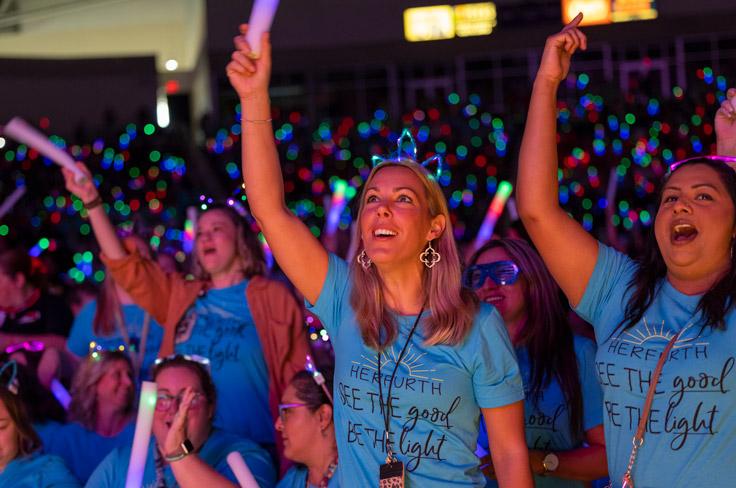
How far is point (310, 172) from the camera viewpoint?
44.6 ft

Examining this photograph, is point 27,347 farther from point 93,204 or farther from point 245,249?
point 245,249

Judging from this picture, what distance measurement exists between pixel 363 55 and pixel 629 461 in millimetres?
18059

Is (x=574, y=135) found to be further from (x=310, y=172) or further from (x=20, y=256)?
(x=20, y=256)

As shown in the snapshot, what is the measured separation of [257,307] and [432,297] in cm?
169

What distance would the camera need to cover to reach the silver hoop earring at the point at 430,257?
10.4ft

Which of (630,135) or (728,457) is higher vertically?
(630,135)

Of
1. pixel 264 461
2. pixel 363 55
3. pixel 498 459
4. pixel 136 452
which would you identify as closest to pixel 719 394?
pixel 498 459

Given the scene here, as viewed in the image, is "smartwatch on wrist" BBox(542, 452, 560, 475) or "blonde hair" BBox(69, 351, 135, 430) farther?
"blonde hair" BBox(69, 351, 135, 430)

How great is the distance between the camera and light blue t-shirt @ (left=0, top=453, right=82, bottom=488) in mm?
4273

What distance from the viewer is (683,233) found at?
9.77 feet

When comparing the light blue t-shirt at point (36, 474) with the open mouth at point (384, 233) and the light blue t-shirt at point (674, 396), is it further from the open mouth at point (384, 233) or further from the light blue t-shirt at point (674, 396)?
the light blue t-shirt at point (674, 396)

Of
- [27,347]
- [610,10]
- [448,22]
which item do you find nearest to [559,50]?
[27,347]

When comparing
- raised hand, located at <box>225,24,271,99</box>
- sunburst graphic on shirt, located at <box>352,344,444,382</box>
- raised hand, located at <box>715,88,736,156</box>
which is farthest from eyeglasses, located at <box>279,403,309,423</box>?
raised hand, located at <box>715,88,736,156</box>

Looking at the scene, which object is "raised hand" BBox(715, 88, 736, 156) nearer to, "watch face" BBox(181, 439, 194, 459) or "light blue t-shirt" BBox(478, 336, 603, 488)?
"light blue t-shirt" BBox(478, 336, 603, 488)
